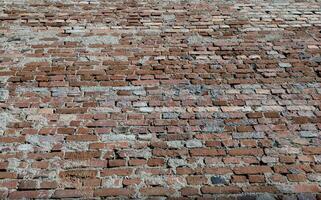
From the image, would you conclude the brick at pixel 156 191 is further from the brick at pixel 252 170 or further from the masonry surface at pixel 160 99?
the brick at pixel 252 170

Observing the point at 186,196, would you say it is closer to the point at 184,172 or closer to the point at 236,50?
the point at 184,172

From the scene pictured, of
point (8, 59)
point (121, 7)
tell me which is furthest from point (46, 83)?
point (121, 7)

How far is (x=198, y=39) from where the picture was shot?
4.16m

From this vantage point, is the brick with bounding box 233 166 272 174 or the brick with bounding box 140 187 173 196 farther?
the brick with bounding box 233 166 272 174

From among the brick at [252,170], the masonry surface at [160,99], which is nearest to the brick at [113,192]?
the masonry surface at [160,99]

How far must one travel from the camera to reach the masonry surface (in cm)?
285

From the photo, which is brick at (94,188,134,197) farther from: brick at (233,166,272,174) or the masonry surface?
brick at (233,166,272,174)

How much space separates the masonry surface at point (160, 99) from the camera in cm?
285

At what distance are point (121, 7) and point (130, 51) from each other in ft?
2.98

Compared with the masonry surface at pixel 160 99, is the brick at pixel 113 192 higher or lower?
lower

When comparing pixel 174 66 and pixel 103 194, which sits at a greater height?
pixel 174 66

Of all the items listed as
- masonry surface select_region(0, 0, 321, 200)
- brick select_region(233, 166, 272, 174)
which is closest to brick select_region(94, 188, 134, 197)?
masonry surface select_region(0, 0, 321, 200)

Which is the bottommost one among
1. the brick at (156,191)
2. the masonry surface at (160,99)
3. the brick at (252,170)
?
the brick at (156,191)

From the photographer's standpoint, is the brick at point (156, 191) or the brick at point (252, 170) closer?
the brick at point (156, 191)
